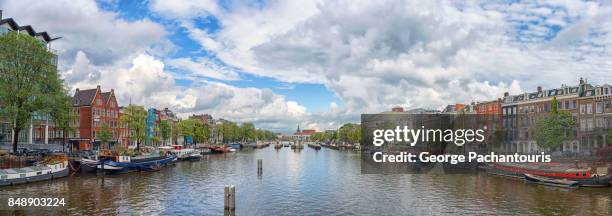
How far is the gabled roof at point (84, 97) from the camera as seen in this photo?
12402 cm

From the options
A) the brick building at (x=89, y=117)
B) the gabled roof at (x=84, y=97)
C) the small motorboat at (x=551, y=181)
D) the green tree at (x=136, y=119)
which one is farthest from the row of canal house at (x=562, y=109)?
the gabled roof at (x=84, y=97)

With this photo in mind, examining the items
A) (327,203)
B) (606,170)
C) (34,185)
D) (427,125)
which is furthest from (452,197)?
(427,125)

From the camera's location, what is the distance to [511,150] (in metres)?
130

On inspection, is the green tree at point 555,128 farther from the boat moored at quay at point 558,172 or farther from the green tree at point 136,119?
the green tree at point 136,119

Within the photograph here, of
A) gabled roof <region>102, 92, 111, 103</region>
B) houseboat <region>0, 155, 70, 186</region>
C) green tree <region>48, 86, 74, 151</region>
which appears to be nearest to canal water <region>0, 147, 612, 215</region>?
houseboat <region>0, 155, 70, 186</region>

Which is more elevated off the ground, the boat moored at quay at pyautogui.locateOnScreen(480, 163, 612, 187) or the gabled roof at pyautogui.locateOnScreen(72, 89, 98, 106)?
the gabled roof at pyautogui.locateOnScreen(72, 89, 98, 106)

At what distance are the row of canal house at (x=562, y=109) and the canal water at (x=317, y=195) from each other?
43.0m

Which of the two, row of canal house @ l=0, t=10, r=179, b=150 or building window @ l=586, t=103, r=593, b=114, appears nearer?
building window @ l=586, t=103, r=593, b=114

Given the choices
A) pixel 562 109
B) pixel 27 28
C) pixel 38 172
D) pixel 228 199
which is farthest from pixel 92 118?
pixel 562 109

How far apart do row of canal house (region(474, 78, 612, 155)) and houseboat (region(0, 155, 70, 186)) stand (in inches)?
3967

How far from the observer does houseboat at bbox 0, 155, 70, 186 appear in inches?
2238

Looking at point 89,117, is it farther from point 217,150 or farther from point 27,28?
point 217,150

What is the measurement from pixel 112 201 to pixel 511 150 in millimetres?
113478

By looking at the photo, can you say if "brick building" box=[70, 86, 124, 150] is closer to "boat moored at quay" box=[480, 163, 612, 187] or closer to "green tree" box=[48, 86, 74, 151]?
"green tree" box=[48, 86, 74, 151]
